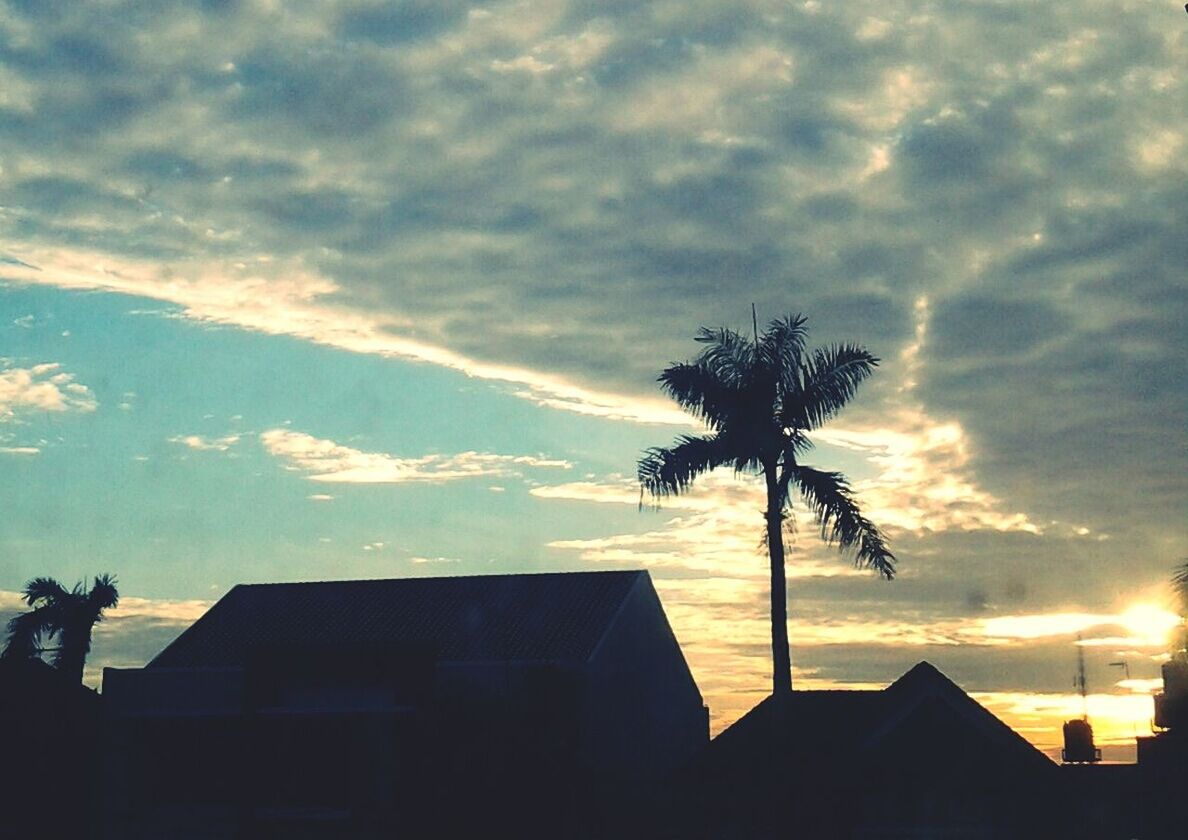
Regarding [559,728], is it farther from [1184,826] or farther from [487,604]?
[1184,826]

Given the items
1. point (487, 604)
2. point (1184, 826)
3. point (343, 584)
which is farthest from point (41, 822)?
point (1184, 826)

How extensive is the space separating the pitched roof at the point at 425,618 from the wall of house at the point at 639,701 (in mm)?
996

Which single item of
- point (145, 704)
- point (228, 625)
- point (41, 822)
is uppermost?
point (228, 625)

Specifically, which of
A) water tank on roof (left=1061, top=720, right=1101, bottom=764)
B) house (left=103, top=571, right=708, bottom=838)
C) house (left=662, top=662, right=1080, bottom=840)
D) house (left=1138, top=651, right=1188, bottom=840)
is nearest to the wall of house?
house (left=103, top=571, right=708, bottom=838)

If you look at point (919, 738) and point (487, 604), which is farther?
point (487, 604)

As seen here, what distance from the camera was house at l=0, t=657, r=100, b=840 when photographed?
47.6 metres

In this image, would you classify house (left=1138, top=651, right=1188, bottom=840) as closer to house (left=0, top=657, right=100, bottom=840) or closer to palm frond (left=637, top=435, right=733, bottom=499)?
palm frond (left=637, top=435, right=733, bottom=499)

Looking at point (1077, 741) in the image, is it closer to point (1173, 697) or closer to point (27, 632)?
point (1173, 697)

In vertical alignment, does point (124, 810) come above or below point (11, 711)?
below

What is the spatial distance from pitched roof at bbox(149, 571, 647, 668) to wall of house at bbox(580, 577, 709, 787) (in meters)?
1.00

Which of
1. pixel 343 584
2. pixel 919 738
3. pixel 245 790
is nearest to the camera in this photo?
pixel 919 738

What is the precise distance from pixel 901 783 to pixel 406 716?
15.6m

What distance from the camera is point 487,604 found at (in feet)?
153

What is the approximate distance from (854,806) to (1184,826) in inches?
524
